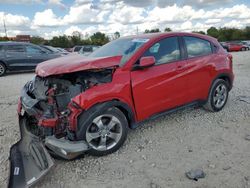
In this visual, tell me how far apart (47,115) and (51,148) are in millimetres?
487

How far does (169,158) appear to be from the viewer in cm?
346

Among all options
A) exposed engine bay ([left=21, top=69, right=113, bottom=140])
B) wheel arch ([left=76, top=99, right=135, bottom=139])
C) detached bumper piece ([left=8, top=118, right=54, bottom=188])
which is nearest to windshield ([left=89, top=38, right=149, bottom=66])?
exposed engine bay ([left=21, top=69, right=113, bottom=140])

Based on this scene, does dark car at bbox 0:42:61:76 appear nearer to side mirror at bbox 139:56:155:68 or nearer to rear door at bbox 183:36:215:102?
rear door at bbox 183:36:215:102

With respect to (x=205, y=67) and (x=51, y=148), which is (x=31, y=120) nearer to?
(x=51, y=148)

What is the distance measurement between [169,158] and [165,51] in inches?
68.7

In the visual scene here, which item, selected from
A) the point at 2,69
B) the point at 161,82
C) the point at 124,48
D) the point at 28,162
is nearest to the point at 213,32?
the point at 2,69

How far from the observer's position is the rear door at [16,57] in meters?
11.3

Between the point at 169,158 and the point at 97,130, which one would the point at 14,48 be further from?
the point at 169,158

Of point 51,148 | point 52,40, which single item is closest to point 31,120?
point 51,148

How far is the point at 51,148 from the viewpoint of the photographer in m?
3.11

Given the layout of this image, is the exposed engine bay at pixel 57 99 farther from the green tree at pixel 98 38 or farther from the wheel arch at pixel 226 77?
the green tree at pixel 98 38

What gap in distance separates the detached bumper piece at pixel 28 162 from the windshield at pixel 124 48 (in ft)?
5.39

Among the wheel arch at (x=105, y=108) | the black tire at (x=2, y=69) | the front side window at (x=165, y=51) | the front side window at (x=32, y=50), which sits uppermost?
the front side window at (x=32, y=50)

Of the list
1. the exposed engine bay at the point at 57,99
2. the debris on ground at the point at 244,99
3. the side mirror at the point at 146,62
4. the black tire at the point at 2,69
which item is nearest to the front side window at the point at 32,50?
the black tire at the point at 2,69
